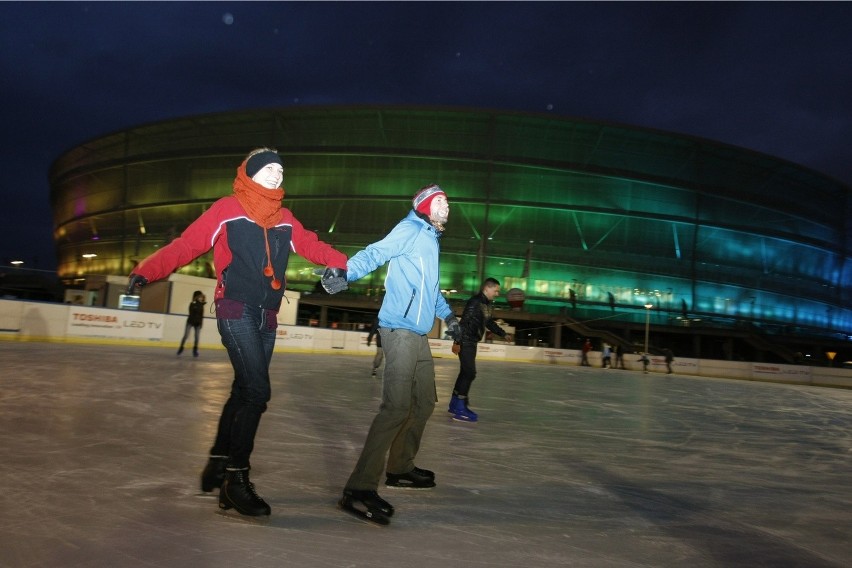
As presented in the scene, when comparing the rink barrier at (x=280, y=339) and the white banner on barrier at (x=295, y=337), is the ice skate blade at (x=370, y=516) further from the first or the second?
the white banner on barrier at (x=295, y=337)

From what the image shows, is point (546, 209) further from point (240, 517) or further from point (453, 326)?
point (240, 517)

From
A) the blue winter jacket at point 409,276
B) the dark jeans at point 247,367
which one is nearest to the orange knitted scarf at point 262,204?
the dark jeans at point 247,367

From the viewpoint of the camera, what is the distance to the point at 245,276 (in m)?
3.06

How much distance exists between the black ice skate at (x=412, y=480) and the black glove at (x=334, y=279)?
128 cm

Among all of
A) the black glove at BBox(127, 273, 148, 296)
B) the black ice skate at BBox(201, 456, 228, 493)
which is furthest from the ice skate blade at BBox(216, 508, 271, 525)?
the black glove at BBox(127, 273, 148, 296)

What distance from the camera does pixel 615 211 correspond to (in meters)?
49.2

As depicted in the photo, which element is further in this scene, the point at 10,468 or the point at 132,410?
the point at 132,410

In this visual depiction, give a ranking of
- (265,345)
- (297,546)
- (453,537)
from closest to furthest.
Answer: (297,546), (453,537), (265,345)

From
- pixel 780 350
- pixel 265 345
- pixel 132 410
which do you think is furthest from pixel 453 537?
pixel 780 350

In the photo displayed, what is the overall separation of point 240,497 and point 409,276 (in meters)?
1.37

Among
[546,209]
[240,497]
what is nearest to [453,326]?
[240,497]

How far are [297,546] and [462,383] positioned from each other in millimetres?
4953

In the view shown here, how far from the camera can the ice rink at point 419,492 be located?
258 centimetres

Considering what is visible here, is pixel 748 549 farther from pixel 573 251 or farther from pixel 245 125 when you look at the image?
pixel 245 125
